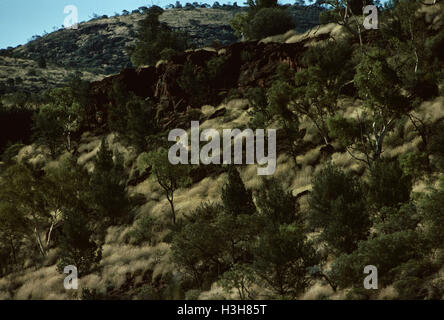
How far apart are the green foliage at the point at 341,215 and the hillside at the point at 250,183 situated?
0.07 metres

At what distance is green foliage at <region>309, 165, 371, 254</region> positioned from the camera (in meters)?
17.4

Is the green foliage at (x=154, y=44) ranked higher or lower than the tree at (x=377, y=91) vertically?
higher

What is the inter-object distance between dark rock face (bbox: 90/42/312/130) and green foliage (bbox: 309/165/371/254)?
30.0 m

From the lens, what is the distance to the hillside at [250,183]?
16031mm

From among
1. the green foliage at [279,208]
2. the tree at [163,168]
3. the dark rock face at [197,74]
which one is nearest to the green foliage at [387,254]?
the green foliage at [279,208]

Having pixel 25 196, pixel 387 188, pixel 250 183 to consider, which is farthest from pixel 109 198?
pixel 387 188

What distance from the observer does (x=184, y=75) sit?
5172 cm

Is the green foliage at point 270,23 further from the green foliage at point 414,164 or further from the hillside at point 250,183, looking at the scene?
the green foliage at point 414,164

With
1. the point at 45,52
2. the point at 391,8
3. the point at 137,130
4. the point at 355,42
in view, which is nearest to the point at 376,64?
A: the point at 355,42

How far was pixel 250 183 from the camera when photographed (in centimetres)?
3269

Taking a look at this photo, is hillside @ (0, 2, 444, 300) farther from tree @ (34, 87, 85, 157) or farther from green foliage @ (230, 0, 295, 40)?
green foliage @ (230, 0, 295, 40)

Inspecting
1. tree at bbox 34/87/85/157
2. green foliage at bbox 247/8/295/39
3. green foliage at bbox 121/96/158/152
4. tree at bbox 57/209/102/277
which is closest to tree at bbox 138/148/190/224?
tree at bbox 57/209/102/277
